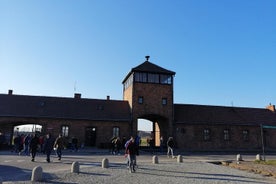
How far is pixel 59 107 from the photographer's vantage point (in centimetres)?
3084

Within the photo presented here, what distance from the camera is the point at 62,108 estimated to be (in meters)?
30.8

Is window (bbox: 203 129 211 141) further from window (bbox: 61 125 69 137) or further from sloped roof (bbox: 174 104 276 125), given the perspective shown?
window (bbox: 61 125 69 137)

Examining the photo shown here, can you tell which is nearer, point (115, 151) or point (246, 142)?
point (115, 151)

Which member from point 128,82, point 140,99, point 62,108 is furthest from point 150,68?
point 62,108

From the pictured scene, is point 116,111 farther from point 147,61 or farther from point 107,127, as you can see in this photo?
point 147,61

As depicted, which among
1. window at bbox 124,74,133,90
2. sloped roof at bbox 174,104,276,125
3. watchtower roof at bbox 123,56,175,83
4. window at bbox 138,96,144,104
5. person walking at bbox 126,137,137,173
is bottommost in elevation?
person walking at bbox 126,137,137,173

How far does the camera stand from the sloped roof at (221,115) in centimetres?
3297

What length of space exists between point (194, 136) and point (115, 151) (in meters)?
12.4

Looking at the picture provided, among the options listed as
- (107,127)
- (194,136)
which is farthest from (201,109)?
(107,127)

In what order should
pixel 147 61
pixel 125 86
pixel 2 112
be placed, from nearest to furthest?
pixel 2 112 → pixel 147 61 → pixel 125 86

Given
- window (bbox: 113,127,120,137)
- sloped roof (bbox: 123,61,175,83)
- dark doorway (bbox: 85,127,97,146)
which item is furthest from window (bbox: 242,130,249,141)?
dark doorway (bbox: 85,127,97,146)

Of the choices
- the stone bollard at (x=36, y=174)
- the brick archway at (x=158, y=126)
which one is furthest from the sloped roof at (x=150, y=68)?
the stone bollard at (x=36, y=174)

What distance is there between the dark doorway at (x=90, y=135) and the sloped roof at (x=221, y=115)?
9844 millimetres

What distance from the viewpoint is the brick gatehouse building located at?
2916 cm
